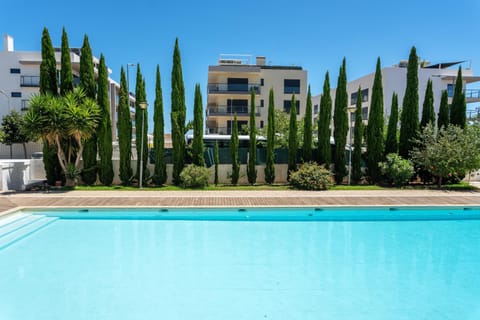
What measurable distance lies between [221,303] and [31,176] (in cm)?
1716

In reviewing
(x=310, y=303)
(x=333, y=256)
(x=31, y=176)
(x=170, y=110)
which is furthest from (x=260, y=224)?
(x=31, y=176)

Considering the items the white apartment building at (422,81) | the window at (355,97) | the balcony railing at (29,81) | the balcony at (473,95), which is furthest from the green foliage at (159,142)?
the balcony at (473,95)

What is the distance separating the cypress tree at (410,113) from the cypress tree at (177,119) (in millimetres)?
13822

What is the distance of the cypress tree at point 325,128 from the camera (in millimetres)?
18656

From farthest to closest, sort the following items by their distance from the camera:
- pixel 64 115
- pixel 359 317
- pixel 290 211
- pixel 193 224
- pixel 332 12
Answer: pixel 332 12 < pixel 64 115 < pixel 290 211 < pixel 193 224 < pixel 359 317

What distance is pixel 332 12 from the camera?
1558 cm

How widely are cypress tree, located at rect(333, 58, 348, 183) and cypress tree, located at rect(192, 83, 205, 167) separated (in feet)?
28.2

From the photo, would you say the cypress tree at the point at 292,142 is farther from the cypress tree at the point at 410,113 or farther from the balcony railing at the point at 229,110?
the balcony railing at the point at 229,110

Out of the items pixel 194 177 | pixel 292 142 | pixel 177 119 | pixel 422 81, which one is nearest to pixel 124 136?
pixel 177 119

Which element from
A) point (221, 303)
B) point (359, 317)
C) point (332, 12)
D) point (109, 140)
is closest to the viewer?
point (359, 317)

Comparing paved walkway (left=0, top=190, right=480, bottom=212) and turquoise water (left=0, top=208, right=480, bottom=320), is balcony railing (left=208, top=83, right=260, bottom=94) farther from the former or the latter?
turquoise water (left=0, top=208, right=480, bottom=320)

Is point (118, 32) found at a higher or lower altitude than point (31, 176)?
higher

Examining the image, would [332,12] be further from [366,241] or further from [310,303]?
[310,303]

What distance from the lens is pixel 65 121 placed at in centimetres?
1463
